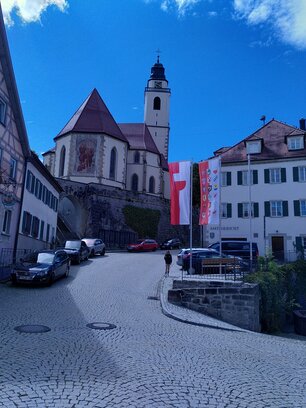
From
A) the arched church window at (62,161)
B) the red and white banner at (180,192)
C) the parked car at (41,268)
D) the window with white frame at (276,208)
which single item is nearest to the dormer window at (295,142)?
the window with white frame at (276,208)

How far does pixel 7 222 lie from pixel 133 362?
56.2ft

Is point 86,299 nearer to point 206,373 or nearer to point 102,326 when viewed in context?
point 102,326

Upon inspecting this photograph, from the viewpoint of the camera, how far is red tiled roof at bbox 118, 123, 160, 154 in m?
63.0

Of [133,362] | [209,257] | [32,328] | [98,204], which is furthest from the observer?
[98,204]

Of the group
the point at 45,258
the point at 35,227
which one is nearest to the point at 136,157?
the point at 35,227

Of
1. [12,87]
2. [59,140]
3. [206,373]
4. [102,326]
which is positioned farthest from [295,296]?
[59,140]

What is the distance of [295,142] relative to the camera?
125 feet

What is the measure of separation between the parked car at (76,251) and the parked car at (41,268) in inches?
239

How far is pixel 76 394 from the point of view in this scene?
217 inches

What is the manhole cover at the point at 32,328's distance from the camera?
9.60 meters

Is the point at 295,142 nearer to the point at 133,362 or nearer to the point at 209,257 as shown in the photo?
the point at 209,257

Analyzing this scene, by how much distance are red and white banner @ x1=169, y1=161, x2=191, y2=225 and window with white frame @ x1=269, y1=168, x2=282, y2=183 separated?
18.5 m

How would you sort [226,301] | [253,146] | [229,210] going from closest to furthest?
1. [226,301]
2. [229,210]
3. [253,146]

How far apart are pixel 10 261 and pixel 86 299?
8988 mm
